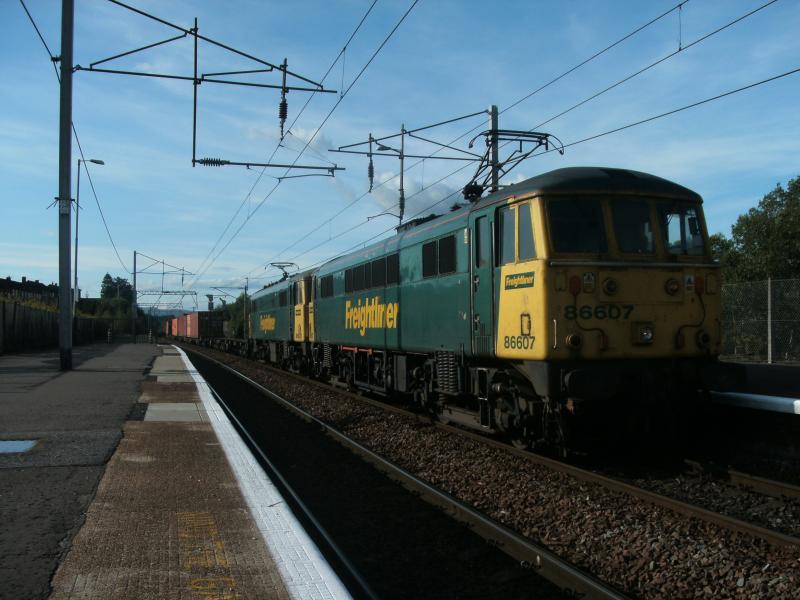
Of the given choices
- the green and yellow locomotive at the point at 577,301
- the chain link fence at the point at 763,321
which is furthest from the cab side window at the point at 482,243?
the chain link fence at the point at 763,321

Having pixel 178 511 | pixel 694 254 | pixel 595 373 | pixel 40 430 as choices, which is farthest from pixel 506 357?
pixel 40 430

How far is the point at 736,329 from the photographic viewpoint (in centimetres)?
1608

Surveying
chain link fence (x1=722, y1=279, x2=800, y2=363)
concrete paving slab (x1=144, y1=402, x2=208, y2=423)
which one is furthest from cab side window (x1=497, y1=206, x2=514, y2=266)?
chain link fence (x1=722, y1=279, x2=800, y2=363)

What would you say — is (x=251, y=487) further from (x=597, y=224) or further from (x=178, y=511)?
(x=597, y=224)

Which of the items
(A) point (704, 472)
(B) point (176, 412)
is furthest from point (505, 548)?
(B) point (176, 412)

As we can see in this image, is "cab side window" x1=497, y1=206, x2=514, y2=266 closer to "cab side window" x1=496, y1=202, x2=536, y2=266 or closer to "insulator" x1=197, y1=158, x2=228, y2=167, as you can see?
"cab side window" x1=496, y1=202, x2=536, y2=266

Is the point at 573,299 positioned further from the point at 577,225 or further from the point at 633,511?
the point at 633,511

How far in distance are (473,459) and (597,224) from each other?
328 centimetres

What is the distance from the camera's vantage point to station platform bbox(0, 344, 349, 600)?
4445mm

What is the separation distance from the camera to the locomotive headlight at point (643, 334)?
8.21 m

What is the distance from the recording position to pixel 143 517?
19.5ft

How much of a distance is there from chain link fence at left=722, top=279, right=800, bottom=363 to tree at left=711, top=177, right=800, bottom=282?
6896 millimetres

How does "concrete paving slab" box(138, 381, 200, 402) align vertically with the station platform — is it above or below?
above

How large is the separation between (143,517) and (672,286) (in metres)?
6.09
